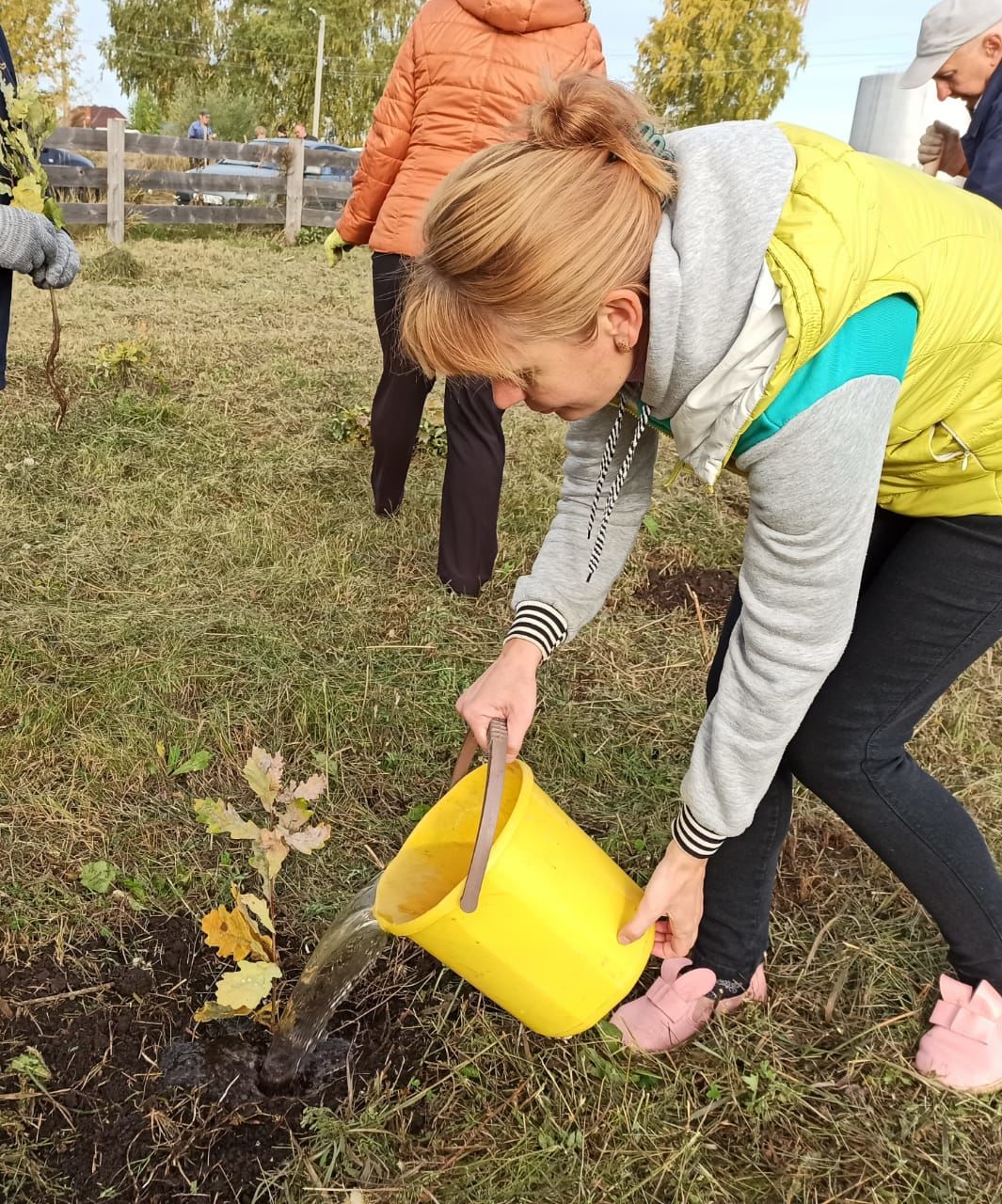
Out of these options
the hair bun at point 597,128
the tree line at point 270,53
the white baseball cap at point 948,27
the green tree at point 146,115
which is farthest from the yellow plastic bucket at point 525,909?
the tree line at point 270,53

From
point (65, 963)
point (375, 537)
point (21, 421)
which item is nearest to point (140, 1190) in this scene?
point (65, 963)

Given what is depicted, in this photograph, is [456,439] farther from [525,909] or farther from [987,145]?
[525,909]

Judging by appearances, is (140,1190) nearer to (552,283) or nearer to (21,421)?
(552,283)

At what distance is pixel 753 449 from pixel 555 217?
13.1 inches

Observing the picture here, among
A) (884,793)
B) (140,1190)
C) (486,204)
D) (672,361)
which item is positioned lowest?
(140,1190)

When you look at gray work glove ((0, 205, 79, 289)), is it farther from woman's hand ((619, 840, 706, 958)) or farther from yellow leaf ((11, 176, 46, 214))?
woman's hand ((619, 840, 706, 958))

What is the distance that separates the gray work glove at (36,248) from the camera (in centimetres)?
218

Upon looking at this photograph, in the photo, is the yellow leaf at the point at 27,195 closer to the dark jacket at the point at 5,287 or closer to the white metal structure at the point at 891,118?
the dark jacket at the point at 5,287

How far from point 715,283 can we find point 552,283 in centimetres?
17

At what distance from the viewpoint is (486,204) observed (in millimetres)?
1053

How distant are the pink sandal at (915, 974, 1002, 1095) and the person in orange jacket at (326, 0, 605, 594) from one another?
1857mm

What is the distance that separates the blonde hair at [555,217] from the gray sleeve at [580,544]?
0.43 metres

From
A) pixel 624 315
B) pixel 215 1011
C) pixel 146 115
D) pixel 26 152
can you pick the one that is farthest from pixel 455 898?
pixel 146 115

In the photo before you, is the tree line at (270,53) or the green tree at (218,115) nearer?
the green tree at (218,115)
